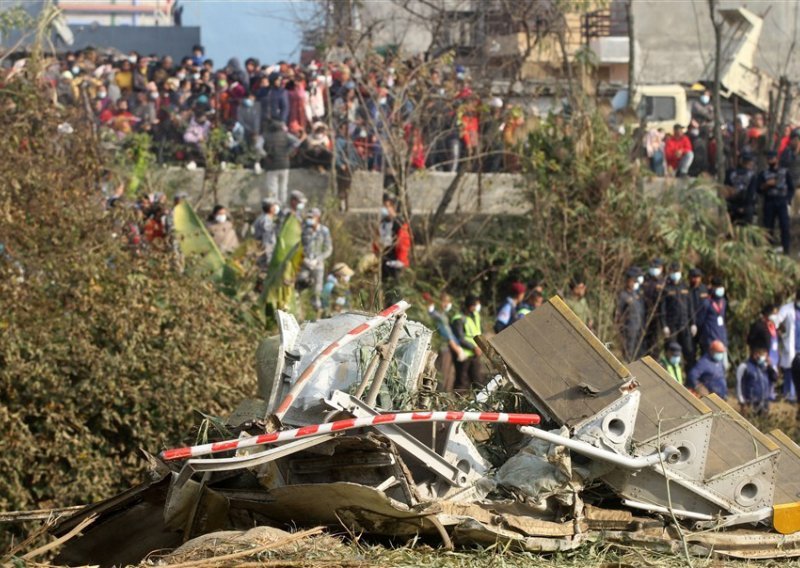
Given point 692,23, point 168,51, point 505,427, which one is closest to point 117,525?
point 505,427

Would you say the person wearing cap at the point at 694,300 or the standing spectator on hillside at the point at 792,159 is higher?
the standing spectator on hillside at the point at 792,159

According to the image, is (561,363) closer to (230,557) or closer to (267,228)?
(230,557)

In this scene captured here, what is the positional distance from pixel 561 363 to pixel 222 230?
13.7m

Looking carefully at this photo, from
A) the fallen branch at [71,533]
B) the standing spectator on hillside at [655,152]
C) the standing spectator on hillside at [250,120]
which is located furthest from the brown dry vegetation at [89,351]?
the standing spectator on hillside at [655,152]

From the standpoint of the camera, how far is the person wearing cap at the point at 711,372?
62.9ft

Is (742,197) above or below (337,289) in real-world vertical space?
above

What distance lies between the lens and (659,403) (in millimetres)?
8914

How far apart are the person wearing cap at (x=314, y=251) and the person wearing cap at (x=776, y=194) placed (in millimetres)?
7420

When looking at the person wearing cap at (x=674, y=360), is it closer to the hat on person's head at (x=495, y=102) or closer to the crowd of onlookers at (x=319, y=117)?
the crowd of onlookers at (x=319, y=117)

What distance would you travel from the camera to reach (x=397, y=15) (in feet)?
96.0

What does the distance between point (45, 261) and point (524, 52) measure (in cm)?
1430

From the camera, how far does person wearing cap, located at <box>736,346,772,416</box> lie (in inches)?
759

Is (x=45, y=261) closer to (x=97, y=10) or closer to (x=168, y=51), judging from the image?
(x=168, y=51)

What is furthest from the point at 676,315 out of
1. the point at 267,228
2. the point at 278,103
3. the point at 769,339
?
the point at 278,103
